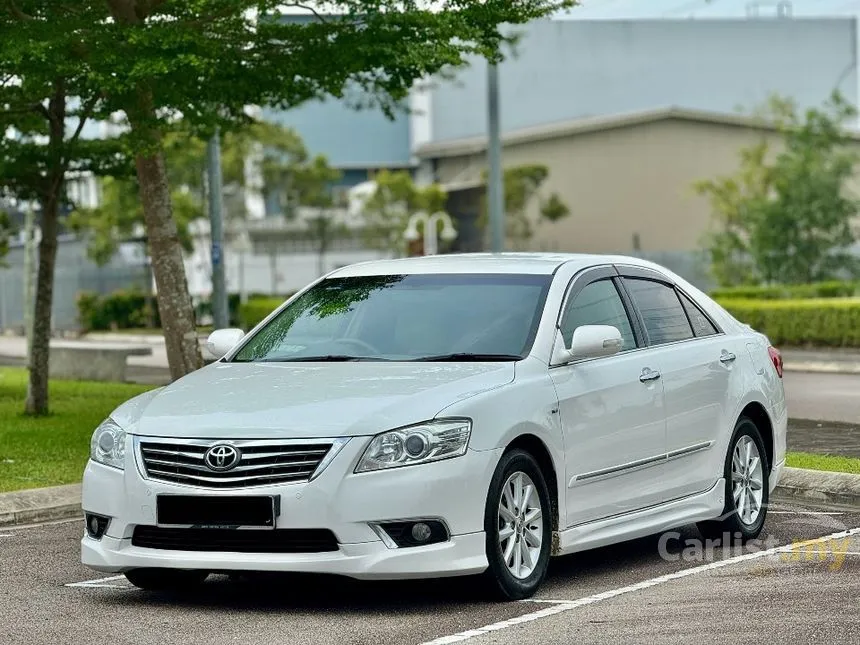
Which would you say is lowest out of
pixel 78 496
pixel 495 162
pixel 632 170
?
pixel 78 496

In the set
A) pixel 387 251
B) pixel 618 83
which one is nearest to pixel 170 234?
pixel 387 251

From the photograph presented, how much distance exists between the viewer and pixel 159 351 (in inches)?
1574

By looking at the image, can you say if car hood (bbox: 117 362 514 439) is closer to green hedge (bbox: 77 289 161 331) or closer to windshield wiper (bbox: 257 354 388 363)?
windshield wiper (bbox: 257 354 388 363)

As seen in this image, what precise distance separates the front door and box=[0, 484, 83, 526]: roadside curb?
4461 mm

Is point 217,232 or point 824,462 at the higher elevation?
point 217,232

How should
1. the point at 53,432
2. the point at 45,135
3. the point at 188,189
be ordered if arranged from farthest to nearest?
the point at 188,189, the point at 45,135, the point at 53,432

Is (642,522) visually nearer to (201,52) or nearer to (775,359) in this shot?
(775,359)

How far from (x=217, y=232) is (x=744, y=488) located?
1794 cm

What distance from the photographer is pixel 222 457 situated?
756cm

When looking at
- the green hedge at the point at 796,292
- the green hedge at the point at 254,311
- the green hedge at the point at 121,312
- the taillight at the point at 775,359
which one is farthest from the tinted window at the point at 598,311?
the green hedge at the point at 121,312

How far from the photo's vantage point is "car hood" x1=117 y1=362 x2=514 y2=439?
7578 millimetres

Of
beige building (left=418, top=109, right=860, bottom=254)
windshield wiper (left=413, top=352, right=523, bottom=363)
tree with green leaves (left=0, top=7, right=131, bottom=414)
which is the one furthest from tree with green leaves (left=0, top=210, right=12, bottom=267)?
beige building (left=418, top=109, right=860, bottom=254)

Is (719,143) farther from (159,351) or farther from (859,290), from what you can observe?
(159,351)

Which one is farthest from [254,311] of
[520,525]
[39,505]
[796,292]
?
[520,525]
